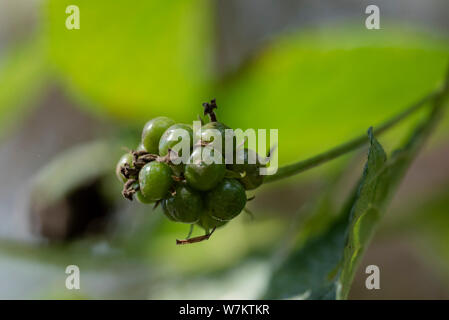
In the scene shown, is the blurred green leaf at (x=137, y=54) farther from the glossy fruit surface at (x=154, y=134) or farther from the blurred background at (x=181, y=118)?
the glossy fruit surface at (x=154, y=134)

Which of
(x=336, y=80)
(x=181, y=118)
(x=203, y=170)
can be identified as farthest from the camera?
(x=181, y=118)

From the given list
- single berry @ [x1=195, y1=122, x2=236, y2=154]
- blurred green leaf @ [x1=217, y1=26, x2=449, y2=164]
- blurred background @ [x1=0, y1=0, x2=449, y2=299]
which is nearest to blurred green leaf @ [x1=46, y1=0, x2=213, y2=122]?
blurred background @ [x1=0, y1=0, x2=449, y2=299]

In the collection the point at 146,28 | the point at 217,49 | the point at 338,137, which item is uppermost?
the point at 217,49

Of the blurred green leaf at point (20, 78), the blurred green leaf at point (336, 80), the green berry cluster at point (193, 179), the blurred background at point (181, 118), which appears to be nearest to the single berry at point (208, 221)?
the green berry cluster at point (193, 179)

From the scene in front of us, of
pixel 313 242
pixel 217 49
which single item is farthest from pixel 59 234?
pixel 217 49

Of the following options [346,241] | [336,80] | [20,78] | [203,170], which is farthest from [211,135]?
[20,78]

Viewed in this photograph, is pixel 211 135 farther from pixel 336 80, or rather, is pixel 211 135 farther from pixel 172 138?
pixel 336 80

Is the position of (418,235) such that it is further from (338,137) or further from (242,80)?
(242,80)
